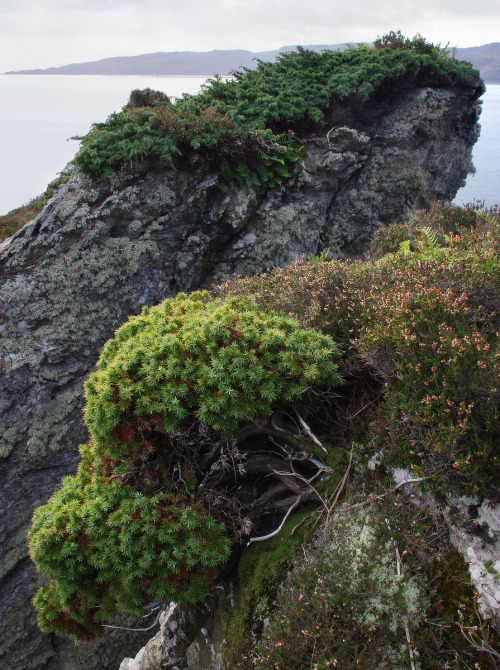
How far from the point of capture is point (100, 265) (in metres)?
7.42

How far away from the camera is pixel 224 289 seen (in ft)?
19.4

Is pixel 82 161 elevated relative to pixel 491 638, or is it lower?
elevated

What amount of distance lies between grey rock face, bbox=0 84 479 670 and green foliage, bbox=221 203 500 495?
3518 mm

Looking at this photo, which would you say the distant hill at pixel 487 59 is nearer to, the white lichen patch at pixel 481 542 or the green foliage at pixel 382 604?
the white lichen patch at pixel 481 542

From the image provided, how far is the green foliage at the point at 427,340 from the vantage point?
8.82 feet

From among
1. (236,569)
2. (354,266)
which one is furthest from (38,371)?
(354,266)

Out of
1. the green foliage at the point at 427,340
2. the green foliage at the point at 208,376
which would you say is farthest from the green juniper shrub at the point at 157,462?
the green foliage at the point at 427,340

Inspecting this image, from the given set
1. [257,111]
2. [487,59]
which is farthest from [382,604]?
[487,59]

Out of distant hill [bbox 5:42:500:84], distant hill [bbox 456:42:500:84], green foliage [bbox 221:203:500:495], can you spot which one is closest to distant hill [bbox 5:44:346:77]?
→ distant hill [bbox 5:42:500:84]

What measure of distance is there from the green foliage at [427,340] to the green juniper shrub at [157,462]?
594mm

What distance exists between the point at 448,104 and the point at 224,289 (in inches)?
333

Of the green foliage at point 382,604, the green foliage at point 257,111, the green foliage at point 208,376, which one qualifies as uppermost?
the green foliage at point 257,111

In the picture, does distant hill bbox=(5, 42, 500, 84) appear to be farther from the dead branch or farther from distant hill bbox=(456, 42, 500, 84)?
the dead branch

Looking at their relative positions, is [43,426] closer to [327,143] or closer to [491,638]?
[491,638]
